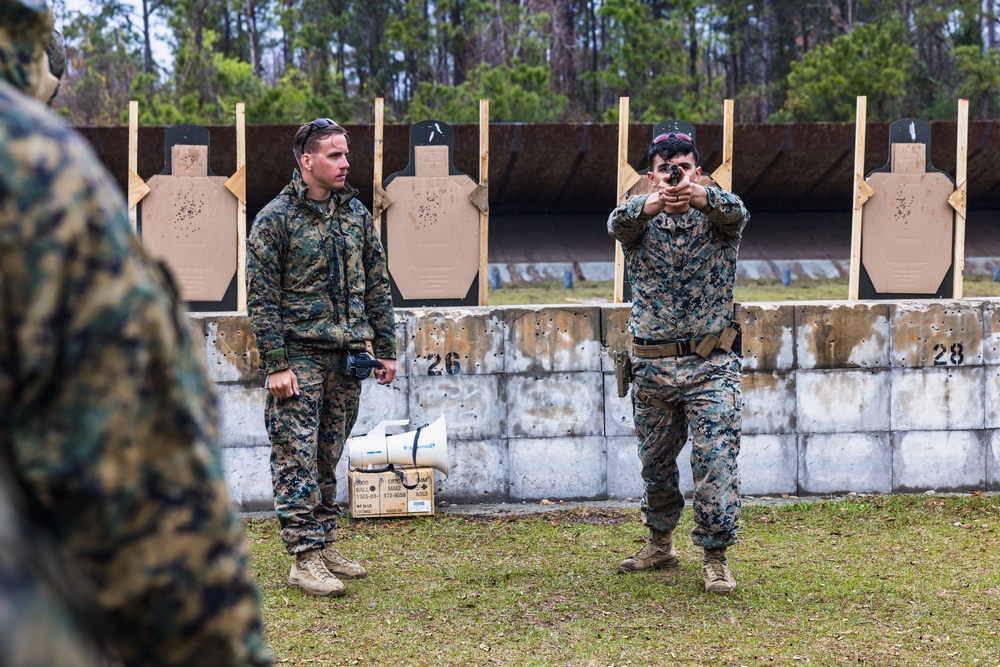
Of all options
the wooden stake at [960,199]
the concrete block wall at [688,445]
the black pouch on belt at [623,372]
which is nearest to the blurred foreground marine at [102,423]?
the black pouch on belt at [623,372]

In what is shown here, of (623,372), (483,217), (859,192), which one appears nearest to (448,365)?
(483,217)

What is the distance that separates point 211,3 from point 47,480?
30425 mm

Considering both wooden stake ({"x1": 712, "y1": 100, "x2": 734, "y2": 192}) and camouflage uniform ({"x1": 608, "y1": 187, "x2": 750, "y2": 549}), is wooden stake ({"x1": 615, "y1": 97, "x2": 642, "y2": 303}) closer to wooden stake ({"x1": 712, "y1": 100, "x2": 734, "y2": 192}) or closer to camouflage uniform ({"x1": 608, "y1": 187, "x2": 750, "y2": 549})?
wooden stake ({"x1": 712, "y1": 100, "x2": 734, "y2": 192})

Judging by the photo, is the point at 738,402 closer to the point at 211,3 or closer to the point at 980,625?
the point at 980,625

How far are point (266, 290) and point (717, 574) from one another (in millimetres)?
2274

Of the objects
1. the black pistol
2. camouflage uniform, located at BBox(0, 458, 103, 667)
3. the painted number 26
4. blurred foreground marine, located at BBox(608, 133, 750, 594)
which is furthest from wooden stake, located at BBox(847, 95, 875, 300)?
camouflage uniform, located at BBox(0, 458, 103, 667)

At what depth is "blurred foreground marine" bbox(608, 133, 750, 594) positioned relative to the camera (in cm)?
460

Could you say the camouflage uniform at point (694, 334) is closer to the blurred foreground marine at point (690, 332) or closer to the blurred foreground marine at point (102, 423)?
the blurred foreground marine at point (690, 332)

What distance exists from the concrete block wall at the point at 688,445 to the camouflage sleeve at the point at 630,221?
5.71 feet

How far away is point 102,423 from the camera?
43.0 inches

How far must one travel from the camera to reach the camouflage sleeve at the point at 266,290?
461 cm

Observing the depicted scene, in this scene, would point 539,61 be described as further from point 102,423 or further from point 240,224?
point 102,423

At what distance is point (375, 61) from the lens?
3086cm

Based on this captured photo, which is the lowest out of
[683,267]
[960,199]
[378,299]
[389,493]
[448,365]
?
[389,493]
